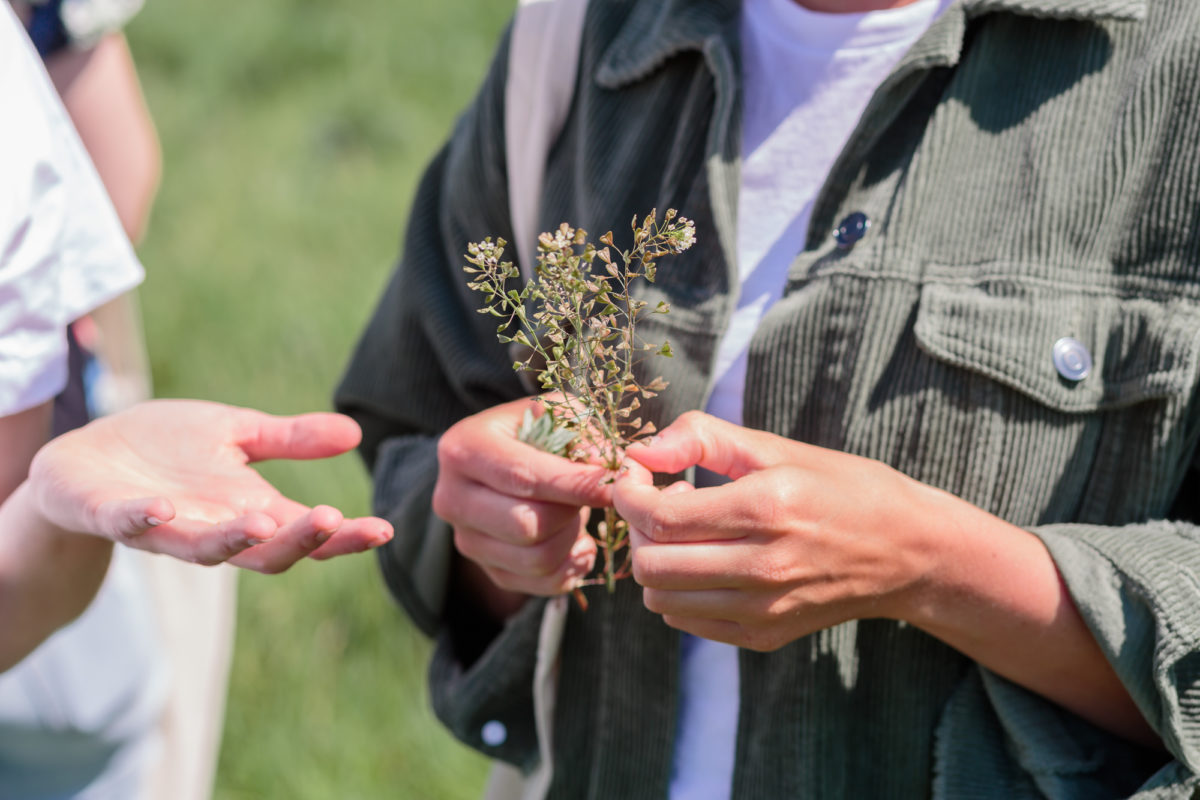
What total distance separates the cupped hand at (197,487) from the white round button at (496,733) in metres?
0.57

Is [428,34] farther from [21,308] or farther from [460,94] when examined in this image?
[21,308]

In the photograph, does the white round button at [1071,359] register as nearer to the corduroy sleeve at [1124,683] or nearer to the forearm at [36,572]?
the corduroy sleeve at [1124,683]

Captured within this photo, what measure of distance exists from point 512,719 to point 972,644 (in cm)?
77

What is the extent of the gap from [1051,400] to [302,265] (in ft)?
13.9

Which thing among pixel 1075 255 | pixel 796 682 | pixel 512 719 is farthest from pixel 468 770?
pixel 1075 255

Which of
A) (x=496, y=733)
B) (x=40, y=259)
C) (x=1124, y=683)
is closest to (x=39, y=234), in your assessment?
(x=40, y=259)

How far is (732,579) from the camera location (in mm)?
1303

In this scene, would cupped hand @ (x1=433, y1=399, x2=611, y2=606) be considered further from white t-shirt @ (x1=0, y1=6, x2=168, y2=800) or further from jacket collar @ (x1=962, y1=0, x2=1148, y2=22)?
jacket collar @ (x1=962, y1=0, x2=1148, y2=22)

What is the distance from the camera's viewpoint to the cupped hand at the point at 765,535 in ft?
4.21

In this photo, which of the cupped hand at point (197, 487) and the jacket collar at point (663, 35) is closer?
the cupped hand at point (197, 487)

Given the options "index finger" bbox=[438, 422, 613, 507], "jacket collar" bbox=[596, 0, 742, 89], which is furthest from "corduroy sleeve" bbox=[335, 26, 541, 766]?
"index finger" bbox=[438, 422, 613, 507]

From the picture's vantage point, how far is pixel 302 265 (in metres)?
5.15

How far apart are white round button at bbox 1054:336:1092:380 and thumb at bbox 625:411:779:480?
0.39 m

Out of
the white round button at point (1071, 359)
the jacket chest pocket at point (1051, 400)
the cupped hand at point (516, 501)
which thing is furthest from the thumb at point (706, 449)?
the white round button at point (1071, 359)
